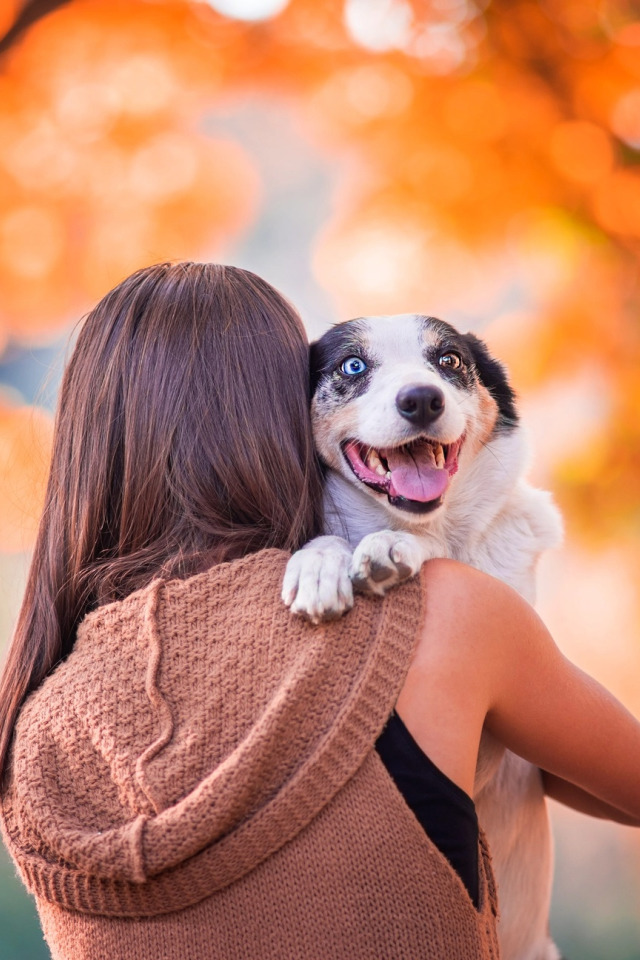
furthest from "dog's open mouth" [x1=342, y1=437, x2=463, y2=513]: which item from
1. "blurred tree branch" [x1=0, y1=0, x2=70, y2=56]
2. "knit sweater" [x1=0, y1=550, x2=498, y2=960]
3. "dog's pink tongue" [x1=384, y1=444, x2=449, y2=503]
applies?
"blurred tree branch" [x1=0, y1=0, x2=70, y2=56]

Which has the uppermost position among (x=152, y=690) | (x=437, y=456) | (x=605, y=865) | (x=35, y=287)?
(x=35, y=287)

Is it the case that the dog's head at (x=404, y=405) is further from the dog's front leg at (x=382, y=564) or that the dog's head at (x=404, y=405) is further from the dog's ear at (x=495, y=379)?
the dog's front leg at (x=382, y=564)

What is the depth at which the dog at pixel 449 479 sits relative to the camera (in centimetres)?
160

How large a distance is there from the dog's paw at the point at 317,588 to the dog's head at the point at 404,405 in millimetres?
435

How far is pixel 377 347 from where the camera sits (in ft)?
6.11

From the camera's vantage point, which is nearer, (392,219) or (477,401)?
(477,401)

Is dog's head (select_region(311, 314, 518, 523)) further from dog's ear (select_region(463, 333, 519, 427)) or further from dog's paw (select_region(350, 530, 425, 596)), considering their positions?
dog's paw (select_region(350, 530, 425, 596))

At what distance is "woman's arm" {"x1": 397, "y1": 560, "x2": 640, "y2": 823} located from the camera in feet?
3.44

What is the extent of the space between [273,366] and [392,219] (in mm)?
1729

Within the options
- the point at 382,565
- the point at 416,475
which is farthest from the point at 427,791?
the point at 416,475

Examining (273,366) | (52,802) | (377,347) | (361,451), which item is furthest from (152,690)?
(377,347)

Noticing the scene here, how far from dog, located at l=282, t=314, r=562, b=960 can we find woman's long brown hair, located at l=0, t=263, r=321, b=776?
0.54 feet

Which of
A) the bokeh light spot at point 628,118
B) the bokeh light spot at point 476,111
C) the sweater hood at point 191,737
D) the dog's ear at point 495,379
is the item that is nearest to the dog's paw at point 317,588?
the sweater hood at point 191,737

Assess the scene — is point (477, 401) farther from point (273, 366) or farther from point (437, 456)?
point (273, 366)
